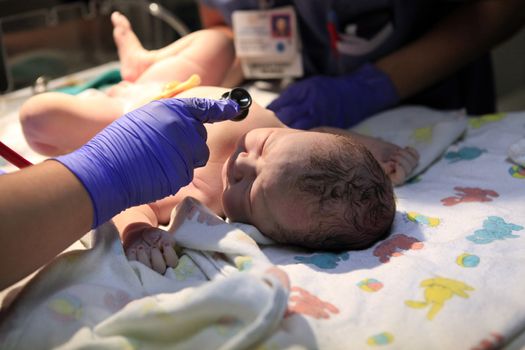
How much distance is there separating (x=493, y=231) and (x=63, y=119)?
0.87m

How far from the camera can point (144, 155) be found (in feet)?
2.93

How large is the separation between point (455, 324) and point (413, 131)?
721 mm

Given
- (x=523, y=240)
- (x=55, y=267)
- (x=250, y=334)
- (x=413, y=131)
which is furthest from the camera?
(x=413, y=131)

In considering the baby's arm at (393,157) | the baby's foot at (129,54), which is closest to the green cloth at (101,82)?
the baby's foot at (129,54)

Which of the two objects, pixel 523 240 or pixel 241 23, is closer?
pixel 523 240

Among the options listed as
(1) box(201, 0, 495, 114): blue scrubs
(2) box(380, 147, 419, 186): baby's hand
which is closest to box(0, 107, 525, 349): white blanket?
(2) box(380, 147, 419, 186): baby's hand

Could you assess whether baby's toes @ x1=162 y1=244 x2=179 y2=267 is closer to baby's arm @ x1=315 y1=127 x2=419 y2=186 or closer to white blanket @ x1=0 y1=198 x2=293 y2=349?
white blanket @ x1=0 y1=198 x2=293 y2=349

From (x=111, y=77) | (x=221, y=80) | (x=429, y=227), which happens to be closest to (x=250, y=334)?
(x=429, y=227)

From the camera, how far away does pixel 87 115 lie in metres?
1.31

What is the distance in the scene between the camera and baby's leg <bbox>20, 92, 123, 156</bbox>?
1.30 meters

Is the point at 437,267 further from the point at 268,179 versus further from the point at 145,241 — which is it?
the point at 145,241

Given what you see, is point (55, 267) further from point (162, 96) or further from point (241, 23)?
point (241, 23)

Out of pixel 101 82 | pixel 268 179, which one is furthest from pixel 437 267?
pixel 101 82

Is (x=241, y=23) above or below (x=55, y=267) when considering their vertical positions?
above
